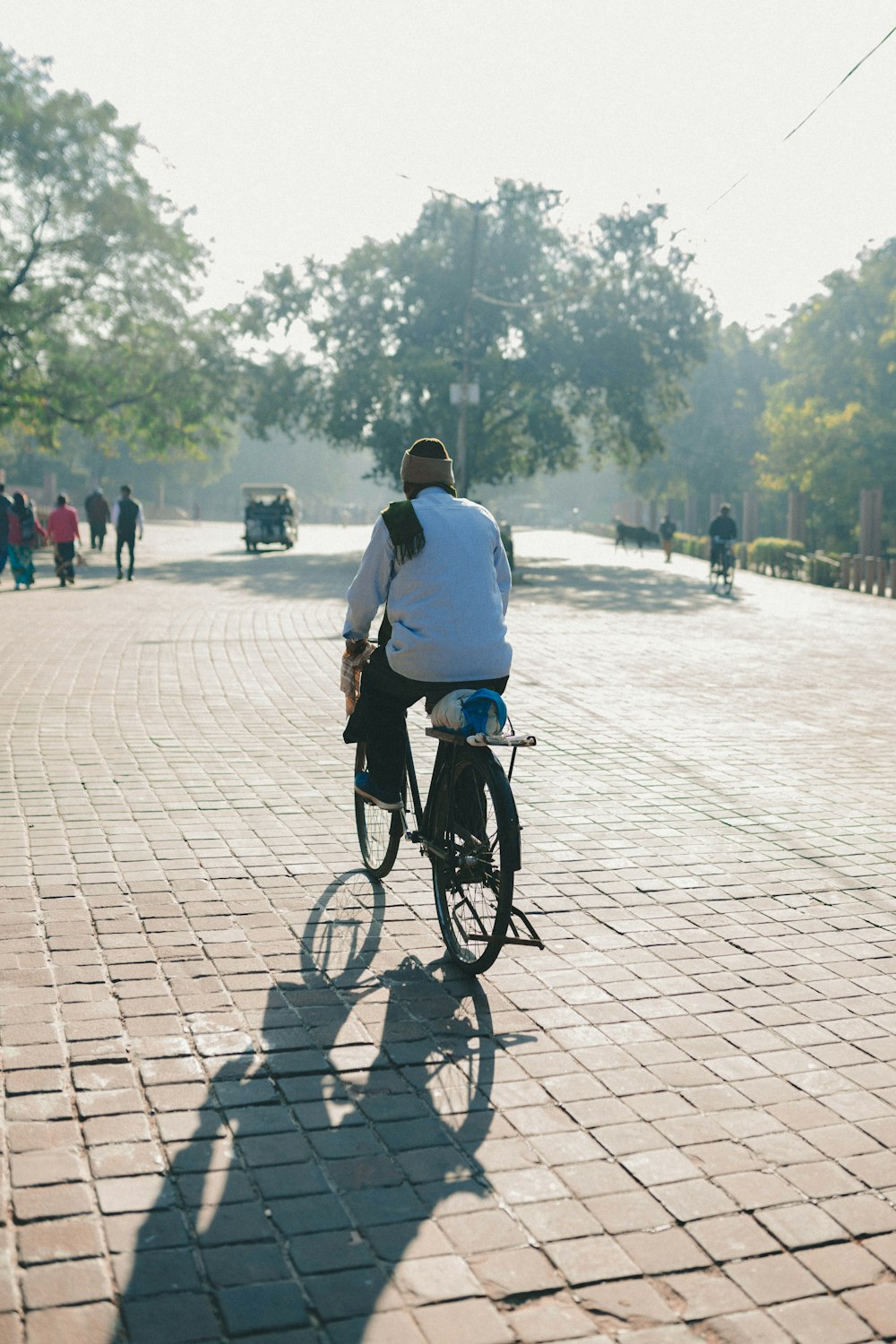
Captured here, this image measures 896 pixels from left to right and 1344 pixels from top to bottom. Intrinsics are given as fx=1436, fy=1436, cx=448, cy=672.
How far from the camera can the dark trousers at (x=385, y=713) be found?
511 cm

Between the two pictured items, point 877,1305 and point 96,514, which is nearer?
point 877,1305

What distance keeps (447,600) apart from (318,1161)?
6.89ft

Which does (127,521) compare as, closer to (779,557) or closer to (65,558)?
(65,558)

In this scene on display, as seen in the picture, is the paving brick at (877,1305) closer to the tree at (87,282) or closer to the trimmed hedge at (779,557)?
the trimmed hedge at (779,557)

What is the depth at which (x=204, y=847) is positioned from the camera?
21.1 ft

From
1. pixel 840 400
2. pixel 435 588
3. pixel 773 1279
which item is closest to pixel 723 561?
pixel 435 588

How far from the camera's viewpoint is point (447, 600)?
492 centimetres

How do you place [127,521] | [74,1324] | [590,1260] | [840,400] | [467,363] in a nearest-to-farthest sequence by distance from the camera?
[74,1324], [590,1260], [127,521], [467,363], [840,400]

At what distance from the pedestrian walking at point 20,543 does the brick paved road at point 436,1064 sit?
51.2 feet

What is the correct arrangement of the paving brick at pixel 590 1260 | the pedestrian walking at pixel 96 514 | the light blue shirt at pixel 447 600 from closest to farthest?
the paving brick at pixel 590 1260, the light blue shirt at pixel 447 600, the pedestrian walking at pixel 96 514

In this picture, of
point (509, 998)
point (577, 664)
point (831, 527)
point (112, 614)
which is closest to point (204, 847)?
point (509, 998)

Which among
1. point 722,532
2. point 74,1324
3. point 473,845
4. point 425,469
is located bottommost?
point 74,1324

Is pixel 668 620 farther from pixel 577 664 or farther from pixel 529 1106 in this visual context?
pixel 529 1106

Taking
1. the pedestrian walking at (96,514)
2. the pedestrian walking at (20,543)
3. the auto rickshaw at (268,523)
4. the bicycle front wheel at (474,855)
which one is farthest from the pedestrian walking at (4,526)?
the auto rickshaw at (268,523)
